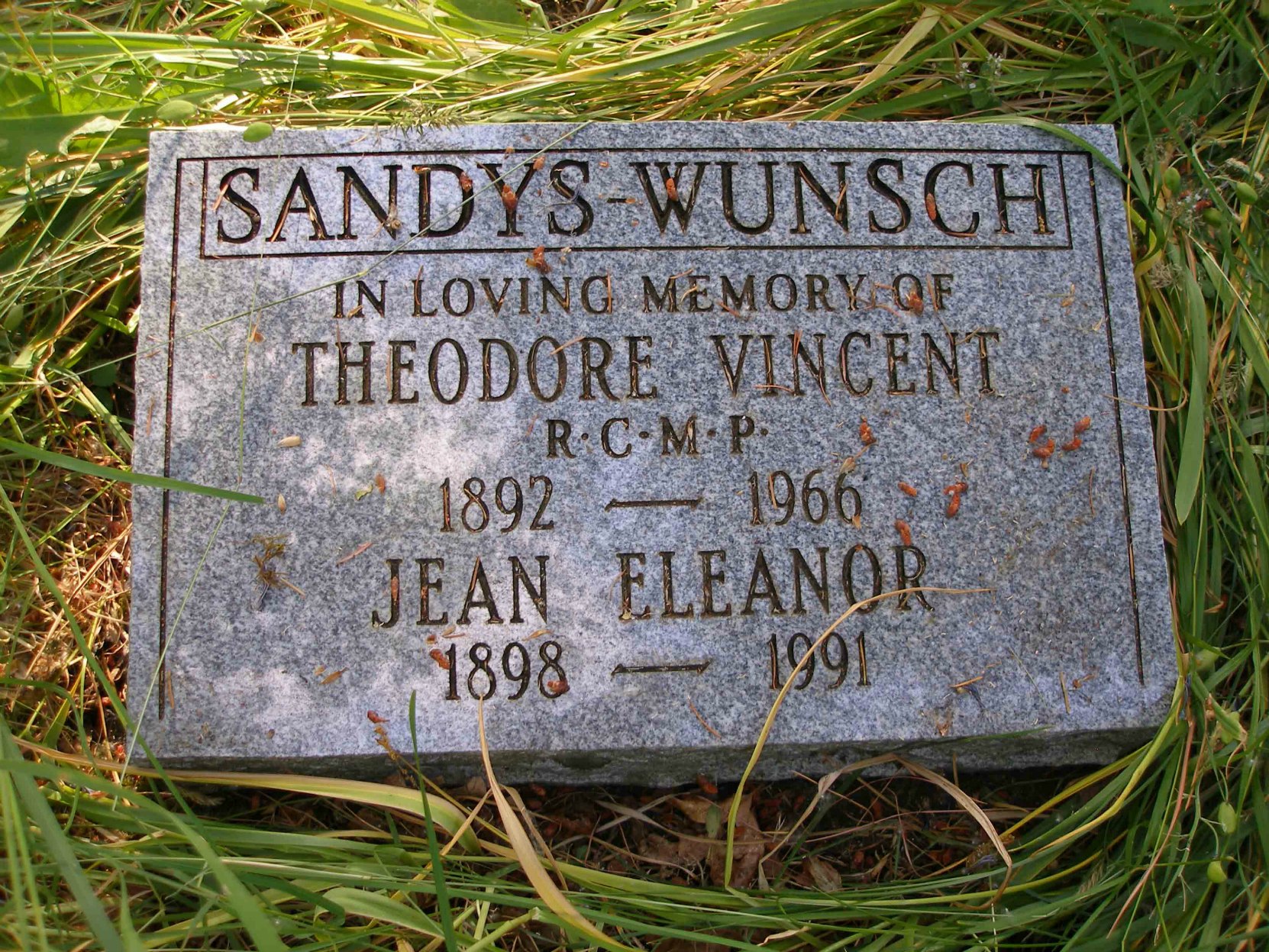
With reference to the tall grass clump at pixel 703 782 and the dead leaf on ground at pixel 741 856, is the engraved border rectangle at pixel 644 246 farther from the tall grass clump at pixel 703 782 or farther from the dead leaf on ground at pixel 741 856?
the dead leaf on ground at pixel 741 856

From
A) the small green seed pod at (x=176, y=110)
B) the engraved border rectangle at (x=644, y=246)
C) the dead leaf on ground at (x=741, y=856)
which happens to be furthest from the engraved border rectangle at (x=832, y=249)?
the dead leaf on ground at (x=741, y=856)

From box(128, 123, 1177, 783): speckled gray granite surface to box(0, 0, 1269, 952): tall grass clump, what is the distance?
17cm

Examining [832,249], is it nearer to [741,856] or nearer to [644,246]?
[644,246]

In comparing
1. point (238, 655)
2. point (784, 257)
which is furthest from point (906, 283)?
point (238, 655)

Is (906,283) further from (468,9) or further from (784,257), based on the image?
(468,9)

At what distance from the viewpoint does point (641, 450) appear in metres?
2.10

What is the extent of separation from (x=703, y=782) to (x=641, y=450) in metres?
0.88

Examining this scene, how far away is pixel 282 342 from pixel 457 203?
0.56 meters

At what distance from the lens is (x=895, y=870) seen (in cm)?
219

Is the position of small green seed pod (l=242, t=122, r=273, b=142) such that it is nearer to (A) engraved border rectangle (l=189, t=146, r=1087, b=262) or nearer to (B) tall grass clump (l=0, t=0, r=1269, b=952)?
(A) engraved border rectangle (l=189, t=146, r=1087, b=262)

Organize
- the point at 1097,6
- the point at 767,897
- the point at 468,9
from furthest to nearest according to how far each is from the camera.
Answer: the point at 468,9, the point at 1097,6, the point at 767,897

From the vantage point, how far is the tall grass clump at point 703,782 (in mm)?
1986

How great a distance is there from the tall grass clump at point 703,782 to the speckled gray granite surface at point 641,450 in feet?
0.56

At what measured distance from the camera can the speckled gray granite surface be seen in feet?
6.66
